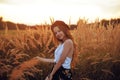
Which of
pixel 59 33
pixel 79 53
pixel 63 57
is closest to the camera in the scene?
pixel 63 57

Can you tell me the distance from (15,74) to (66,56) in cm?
175

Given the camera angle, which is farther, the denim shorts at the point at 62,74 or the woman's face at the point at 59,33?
the woman's face at the point at 59,33

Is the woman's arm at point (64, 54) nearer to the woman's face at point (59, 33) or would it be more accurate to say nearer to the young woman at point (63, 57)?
the young woman at point (63, 57)

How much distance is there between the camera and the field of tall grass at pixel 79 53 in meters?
5.14

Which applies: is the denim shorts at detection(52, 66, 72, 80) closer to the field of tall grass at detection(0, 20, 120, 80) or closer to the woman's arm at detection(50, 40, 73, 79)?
the woman's arm at detection(50, 40, 73, 79)

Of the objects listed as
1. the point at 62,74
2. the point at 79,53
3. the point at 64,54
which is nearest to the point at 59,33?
the point at 64,54

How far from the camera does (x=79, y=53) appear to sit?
5227mm

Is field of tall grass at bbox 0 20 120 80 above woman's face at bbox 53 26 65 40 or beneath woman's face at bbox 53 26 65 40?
beneath

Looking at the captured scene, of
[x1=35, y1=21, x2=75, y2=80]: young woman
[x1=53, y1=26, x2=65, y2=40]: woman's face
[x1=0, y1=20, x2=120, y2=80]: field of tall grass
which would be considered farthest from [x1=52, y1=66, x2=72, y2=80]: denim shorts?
[x1=0, y1=20, x2=120, y2=80]: field of tall grass

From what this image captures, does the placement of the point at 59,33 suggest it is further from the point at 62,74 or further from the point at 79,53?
the point at 79,53

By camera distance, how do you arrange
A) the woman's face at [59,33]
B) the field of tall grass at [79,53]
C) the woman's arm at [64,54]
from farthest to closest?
1. the field of tall grass at [79,53]
2. the woman's face at [59,33]
3. the woman's arm at [64,54]

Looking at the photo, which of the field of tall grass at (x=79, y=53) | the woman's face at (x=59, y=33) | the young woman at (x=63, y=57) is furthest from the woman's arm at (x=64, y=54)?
the field of tall grass at (x=79, y=53)

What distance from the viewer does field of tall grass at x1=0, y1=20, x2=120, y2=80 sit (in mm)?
5137

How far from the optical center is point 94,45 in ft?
17.1
